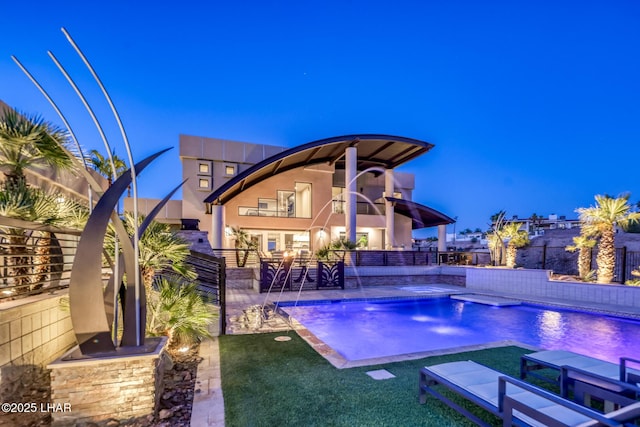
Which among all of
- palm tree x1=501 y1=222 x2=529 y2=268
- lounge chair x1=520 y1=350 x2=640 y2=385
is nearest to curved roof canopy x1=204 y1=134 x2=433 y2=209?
palm tree x1=501 y1=222 x2=529 y2=268

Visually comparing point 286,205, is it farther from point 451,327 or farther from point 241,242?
point 451,327

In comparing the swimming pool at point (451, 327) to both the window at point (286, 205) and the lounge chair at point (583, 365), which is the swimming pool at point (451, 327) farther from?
the window at point (286, 205)

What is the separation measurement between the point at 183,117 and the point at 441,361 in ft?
397

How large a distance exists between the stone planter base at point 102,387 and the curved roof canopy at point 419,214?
723 inches

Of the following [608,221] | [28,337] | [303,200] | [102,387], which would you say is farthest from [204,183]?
[608,221]

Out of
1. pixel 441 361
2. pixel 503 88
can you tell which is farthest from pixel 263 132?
pixel 441 361

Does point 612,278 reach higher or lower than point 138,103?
lower

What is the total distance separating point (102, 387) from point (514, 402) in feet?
11.6

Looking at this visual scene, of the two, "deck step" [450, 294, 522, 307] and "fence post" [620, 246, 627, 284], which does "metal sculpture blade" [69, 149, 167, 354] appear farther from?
"fence post" [620, 246, 627, 284]

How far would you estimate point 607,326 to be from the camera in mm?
7848

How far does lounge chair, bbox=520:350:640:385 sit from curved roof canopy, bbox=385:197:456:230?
53.8 ft

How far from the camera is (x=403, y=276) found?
14.9 meters

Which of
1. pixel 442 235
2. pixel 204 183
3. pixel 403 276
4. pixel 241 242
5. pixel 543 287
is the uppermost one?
pixel 204 183

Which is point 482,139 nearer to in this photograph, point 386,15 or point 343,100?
point 343,100
